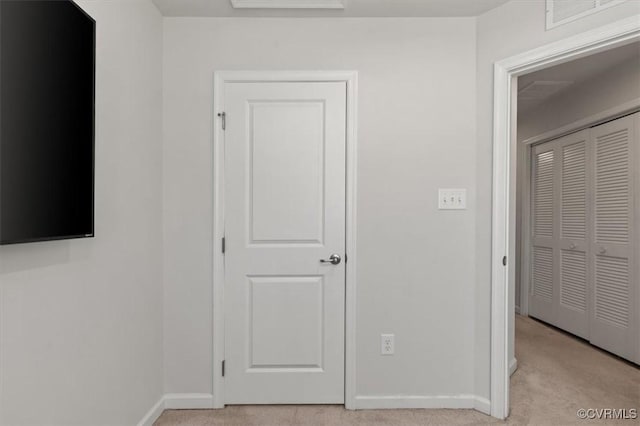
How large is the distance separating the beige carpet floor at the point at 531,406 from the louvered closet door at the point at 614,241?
0.26 metres

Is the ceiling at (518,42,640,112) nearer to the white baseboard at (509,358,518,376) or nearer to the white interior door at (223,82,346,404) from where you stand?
the white interior door at (223,82,346,404)

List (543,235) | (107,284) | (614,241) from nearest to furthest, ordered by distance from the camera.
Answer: (107,284) → (614,241) → (543,235)

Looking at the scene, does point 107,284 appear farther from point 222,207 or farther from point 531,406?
point 531,406

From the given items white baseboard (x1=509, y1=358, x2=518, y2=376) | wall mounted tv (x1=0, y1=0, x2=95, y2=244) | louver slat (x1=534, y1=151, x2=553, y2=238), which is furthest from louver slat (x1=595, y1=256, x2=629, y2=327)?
wall mounted tv (x1=0, y1=0, x2=95, y2=244)

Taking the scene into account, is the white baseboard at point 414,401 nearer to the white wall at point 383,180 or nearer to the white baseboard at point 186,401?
the white wall at point 383,180

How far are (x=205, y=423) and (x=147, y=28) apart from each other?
226cm

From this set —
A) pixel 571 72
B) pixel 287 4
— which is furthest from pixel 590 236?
pixel 287 4

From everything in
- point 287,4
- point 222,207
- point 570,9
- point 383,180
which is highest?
point 287,4

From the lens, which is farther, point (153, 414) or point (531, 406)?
point (531, 406)

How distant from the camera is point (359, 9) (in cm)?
226

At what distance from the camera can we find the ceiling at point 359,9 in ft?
7.17

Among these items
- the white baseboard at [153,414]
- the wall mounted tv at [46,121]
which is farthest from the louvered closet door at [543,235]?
the wall mounted tv at [46,121]

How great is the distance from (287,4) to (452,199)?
1.53 m

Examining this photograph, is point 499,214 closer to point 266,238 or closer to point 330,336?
point 330,336
